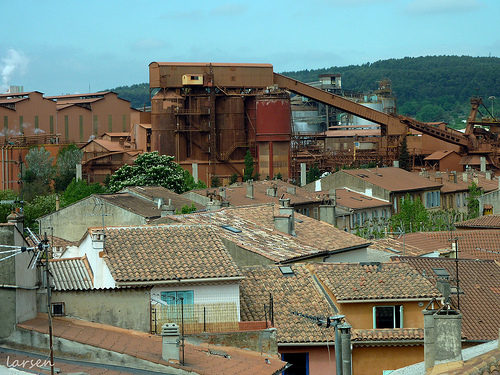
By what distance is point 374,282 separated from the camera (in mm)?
21734

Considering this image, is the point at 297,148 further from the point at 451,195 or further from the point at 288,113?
the point at 451,195

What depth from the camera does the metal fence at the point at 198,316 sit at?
17.8 m

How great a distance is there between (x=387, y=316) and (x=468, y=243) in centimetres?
1581

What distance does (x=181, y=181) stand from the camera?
241 feet

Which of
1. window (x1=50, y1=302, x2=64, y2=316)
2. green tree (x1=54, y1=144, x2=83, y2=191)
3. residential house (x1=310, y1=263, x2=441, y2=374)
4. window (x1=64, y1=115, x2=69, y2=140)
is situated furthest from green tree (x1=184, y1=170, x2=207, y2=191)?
window (x1=50, y1=302, x2=64, y2=316)

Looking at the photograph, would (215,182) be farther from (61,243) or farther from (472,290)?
(472,290)

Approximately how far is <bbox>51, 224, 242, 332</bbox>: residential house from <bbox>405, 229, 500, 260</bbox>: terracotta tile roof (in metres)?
15.9

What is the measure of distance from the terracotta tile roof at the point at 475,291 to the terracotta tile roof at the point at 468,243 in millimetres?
6524

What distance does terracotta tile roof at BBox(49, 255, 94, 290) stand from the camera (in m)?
18.2

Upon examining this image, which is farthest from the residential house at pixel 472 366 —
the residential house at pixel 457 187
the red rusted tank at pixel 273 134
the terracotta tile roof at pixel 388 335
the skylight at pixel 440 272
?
the red rusted tank at pixel 273 134

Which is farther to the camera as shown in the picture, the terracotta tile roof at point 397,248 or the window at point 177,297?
the terracotta tile roof at point 397,248

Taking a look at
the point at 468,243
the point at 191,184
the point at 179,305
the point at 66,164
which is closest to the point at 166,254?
the point at 179,305

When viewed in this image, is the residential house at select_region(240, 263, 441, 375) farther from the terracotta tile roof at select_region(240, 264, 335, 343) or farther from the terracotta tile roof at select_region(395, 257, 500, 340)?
the terracotta tile roof at select_region(395, 257, 500, 340)

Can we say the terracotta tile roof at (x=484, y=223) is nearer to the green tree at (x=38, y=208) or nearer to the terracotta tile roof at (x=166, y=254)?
the green tree at (x=38, y=208)
